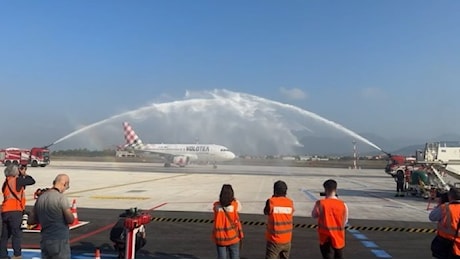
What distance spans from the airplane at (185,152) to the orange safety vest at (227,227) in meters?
61.4

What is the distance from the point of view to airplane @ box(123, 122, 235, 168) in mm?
70500

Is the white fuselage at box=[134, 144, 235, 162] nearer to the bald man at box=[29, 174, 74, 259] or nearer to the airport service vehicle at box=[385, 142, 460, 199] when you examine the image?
the airport service vehicle at box=[385, 142, 460, 199]

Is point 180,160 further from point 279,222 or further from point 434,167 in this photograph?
point 279,222

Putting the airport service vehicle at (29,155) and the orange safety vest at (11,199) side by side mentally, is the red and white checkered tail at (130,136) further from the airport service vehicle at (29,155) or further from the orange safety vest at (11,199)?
the orange safety vest at (11,199)

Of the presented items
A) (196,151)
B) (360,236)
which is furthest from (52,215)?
(196,151)

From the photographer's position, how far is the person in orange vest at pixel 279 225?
7.07 meters

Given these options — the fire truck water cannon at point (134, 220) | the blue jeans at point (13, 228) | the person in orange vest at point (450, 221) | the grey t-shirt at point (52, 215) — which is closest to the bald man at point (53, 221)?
the grey t-shirt at point (52, 215)

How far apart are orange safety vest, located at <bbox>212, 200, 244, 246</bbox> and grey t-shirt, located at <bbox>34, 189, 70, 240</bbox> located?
7.66ft

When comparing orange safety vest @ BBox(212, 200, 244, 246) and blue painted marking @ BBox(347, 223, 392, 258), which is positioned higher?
orange safety vest @ BBox(212, 200, 244, 246)

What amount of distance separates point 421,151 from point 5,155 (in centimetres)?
5422

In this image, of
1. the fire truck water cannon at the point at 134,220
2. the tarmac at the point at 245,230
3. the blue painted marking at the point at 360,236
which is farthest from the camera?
the blue painted marking at the point at 360,236

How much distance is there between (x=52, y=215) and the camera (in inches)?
244

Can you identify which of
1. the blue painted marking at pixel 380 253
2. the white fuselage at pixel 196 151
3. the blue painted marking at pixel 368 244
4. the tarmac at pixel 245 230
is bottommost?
the tarmac at pixel 245 230

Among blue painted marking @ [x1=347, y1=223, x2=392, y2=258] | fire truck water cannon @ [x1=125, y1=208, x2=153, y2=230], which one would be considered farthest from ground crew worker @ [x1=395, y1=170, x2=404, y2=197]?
fire truck water cannon @ [x1=125, y1=208, x2=153, y2=230]
